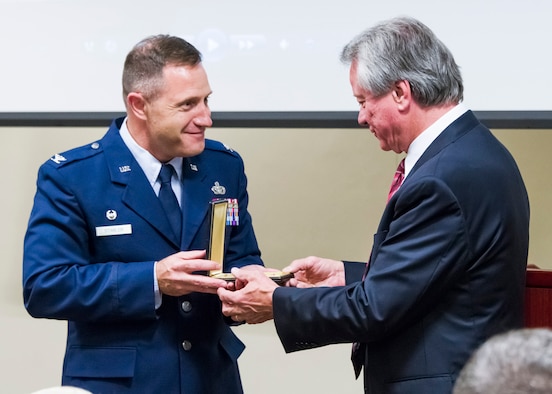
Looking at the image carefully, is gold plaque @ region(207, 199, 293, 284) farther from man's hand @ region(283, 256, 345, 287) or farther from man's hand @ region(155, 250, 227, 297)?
man's hand @ region(283, 256, 345, 287)

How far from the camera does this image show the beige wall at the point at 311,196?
3361mm

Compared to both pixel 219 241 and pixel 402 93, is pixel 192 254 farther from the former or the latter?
pixel 402 93

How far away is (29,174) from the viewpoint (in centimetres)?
400

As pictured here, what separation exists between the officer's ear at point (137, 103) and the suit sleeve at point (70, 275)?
0.24m

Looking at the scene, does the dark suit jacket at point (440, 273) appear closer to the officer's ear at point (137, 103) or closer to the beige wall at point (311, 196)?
the officer's ear at point (137, 103)

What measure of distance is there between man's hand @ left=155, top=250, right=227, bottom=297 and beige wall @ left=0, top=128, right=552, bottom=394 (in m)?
1.46

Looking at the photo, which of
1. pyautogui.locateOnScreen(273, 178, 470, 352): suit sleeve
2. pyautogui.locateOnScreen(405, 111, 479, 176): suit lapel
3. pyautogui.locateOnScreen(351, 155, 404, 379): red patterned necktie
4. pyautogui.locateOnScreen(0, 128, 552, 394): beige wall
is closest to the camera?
pyautogui.locateOnScreen(273, 178, 470, 352): suit sleeve

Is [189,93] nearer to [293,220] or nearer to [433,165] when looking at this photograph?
[433,165]

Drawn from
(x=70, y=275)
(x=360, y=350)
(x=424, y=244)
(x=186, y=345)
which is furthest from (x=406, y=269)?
(x=70, y=275)

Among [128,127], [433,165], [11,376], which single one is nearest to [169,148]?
[128,127]

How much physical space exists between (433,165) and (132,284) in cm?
73

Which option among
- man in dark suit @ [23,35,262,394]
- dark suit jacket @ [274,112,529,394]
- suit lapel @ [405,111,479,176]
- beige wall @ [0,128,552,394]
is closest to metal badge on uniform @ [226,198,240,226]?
man in dark suit @ [23,35,262,394]

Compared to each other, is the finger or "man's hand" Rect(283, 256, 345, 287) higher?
the finger

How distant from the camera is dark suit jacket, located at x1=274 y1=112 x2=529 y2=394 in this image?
6.08ft
